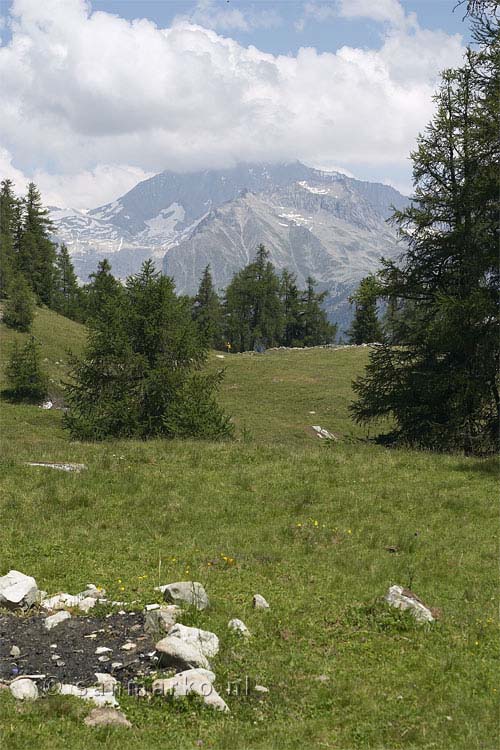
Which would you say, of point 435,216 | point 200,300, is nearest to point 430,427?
point 435,216

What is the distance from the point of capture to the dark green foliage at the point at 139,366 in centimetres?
2759

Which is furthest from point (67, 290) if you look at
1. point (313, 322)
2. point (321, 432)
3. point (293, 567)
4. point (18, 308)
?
point (293, 567)

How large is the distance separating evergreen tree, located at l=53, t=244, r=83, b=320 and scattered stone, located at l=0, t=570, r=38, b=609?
83.2 meters

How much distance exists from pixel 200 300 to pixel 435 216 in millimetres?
95237

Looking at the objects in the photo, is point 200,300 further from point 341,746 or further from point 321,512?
point 341,746

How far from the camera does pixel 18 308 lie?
5953 centimetres

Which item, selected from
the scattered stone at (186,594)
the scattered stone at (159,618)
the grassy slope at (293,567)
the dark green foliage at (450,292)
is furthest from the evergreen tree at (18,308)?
the scattered stone at (159,618)

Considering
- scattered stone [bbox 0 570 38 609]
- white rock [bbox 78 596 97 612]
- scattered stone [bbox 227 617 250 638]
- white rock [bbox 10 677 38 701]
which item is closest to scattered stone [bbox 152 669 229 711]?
white rock [bbox 10 677 38 701]

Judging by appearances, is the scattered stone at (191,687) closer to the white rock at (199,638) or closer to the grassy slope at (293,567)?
the grassy slope at (293,567)

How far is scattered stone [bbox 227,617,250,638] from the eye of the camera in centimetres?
889

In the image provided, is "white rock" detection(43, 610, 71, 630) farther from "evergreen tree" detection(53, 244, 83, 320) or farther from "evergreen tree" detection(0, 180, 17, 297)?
"evergreen tree" detection(53, 244, 83, 320)

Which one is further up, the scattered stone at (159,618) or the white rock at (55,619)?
the scattered stone at (159,618)

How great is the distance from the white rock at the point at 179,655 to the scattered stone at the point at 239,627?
110 cm

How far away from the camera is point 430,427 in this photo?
22844 millimetres
